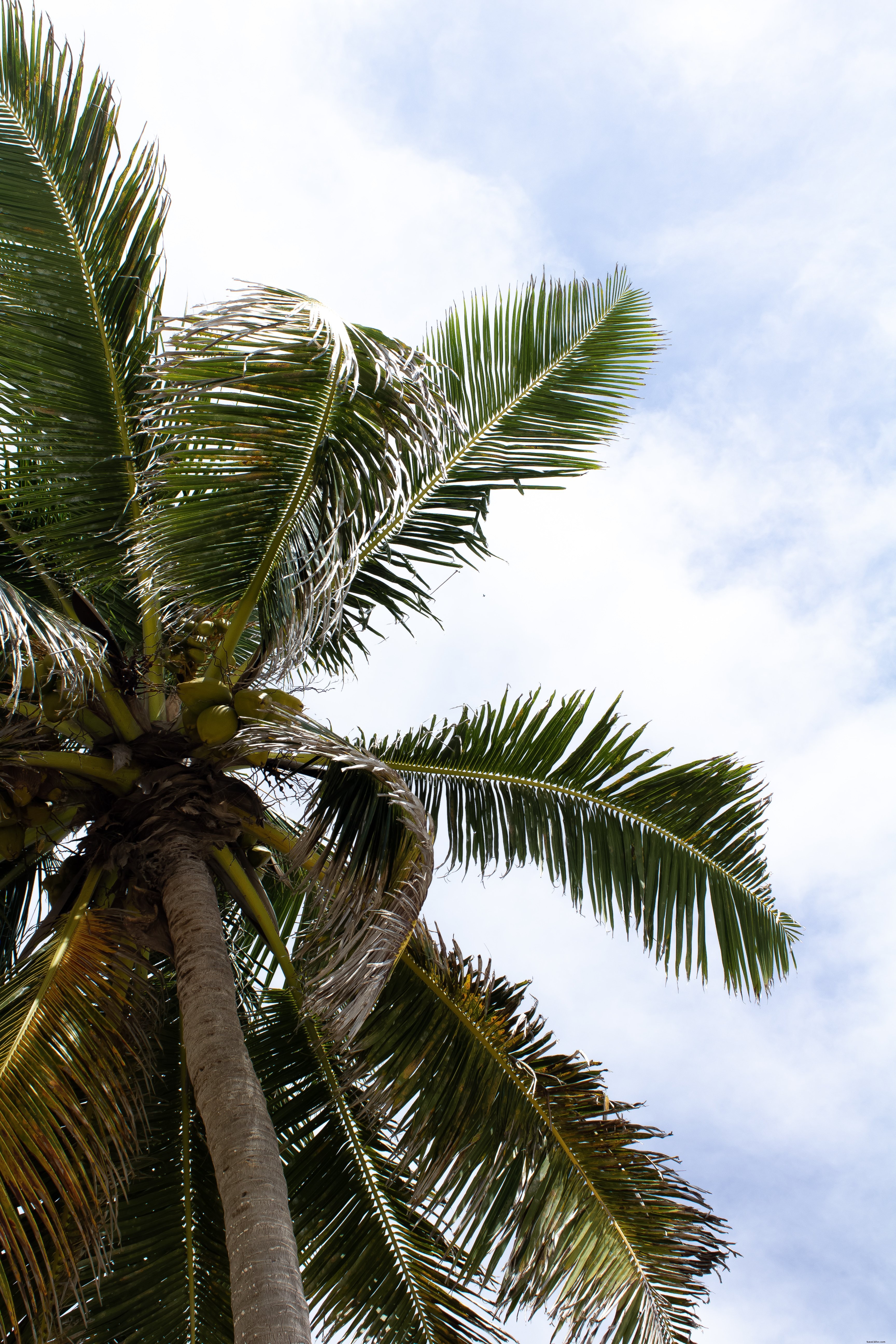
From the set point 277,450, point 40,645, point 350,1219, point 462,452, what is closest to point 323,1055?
point 350,1219

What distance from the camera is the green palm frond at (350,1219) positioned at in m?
4.43

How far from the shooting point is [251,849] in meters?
5.26

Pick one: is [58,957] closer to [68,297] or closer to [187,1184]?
[187,1184]

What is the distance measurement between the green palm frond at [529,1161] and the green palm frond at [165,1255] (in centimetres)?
86

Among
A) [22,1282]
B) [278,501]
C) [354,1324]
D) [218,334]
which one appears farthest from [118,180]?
[354,1324]

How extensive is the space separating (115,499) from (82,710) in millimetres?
956

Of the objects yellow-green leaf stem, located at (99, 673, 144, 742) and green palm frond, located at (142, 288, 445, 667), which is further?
yellow-green leaf stem, located at (99, 673, 144, 742)

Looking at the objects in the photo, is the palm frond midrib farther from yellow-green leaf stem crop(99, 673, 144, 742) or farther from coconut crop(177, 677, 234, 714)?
yellow-green leaf stem crop(99, 673, 144, 742)

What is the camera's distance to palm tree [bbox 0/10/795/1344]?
408cm

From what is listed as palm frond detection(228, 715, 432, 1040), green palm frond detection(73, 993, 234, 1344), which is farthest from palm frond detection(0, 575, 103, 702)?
green palm frond detection(73, 993, 234, 1344)

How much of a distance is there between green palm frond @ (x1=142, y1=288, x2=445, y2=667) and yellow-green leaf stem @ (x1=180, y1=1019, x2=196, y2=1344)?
176 centimetres

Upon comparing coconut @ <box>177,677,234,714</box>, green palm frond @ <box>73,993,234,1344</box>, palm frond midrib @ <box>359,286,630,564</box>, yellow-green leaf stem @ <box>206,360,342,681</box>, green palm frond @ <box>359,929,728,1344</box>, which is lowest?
green palm frond @ <box>73,993,234,1344</box>

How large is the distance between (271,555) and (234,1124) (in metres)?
2.18

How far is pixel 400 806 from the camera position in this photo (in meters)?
4.47
